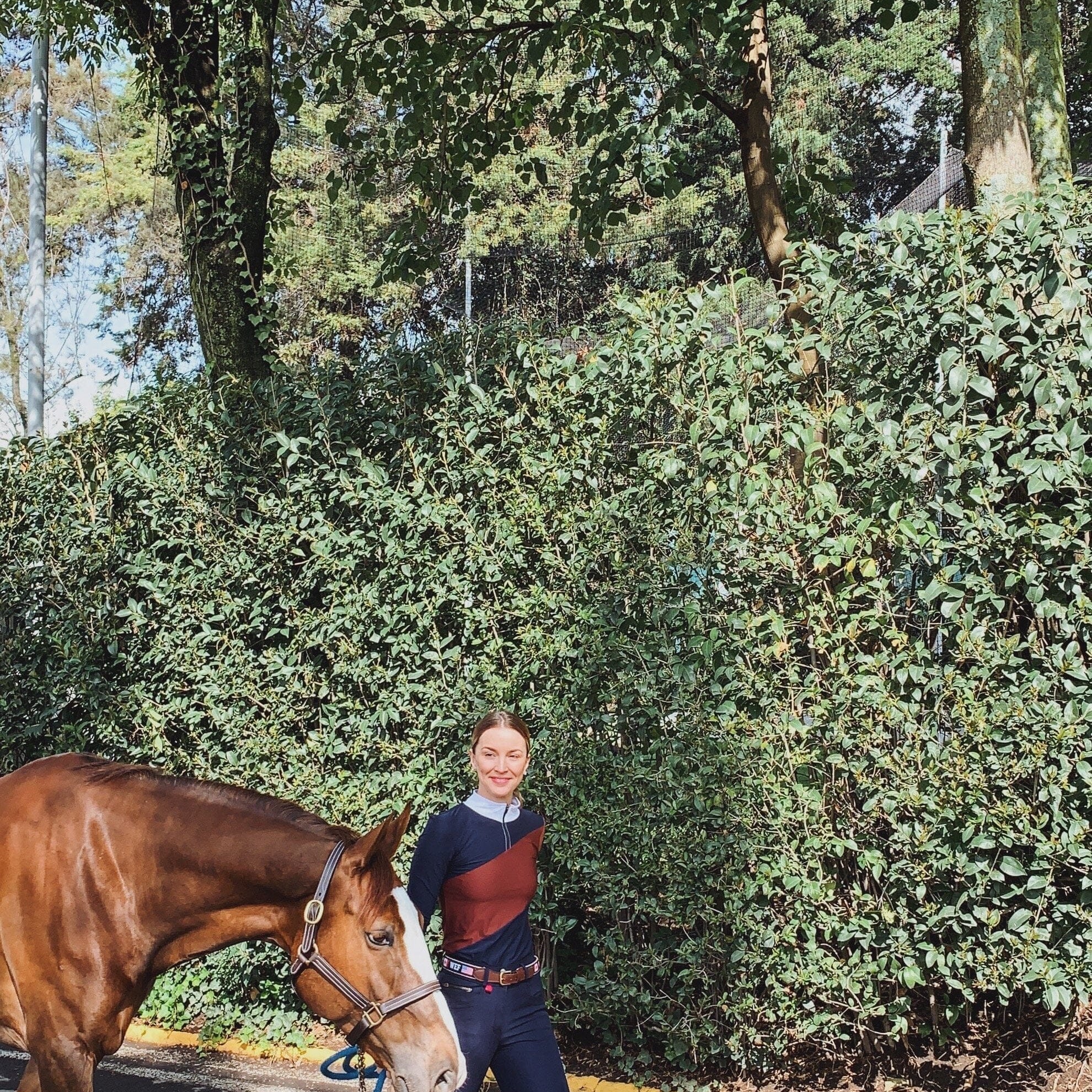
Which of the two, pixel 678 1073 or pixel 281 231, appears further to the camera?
pixel 281 231

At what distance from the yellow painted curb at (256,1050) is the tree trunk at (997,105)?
461 cm

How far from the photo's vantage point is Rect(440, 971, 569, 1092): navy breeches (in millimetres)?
3408

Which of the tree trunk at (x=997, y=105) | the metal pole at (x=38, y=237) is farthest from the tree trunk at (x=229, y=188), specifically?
the metal pole at (x=38, y=237)

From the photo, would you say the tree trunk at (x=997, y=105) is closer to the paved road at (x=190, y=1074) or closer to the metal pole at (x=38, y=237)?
the paved road at (x=190, y=1074)

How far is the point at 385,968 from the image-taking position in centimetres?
295

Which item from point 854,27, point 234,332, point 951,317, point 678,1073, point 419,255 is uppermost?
point 854,27

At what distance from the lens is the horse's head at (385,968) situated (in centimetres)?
285

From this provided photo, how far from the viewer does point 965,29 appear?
5.88 meters

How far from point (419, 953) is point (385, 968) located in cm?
10

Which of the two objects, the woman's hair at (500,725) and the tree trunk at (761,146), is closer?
the woman's hair at (500,725)

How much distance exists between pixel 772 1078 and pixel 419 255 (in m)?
5.87

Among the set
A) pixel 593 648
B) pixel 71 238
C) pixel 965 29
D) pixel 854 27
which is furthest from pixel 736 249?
pixel 593 648

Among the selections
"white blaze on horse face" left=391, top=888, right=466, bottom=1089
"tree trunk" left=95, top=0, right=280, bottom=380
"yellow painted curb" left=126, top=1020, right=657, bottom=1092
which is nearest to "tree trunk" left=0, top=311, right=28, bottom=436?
"tree trunk" left=95, top=0, right=280, bottom=380

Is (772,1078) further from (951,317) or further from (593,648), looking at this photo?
(951,317)
